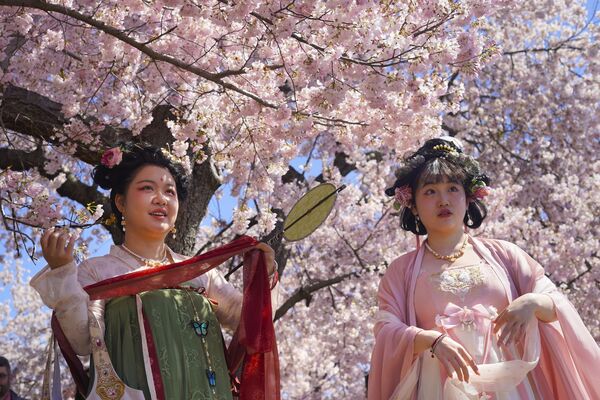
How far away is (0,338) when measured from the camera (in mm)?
13953

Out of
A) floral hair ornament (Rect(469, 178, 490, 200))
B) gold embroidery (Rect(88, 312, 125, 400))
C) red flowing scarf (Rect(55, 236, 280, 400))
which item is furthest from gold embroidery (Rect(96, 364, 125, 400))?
floral hair ornament (Rect(469, 178, 490, 200))

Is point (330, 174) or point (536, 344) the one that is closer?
point (536, 344)

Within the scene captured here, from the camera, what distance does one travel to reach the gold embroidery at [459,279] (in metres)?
3.30

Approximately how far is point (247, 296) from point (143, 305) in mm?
409

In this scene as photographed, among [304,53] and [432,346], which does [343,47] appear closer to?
[304,53]

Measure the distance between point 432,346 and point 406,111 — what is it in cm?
191

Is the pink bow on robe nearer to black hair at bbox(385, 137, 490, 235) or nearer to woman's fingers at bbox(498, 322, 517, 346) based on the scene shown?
woman's fingers at bbox(498, 322, 517, 346)

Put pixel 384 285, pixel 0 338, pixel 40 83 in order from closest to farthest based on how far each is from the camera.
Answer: pixel 384 285 < pixel 40 83 < pixel 0 338

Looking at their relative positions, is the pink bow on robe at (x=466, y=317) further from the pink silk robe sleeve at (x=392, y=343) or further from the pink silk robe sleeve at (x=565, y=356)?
the pink silk robe sleeve at (x=565, y=356)

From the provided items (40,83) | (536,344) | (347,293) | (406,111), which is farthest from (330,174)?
(536,344)

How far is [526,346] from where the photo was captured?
3.13m

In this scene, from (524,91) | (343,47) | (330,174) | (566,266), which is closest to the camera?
(343,47)

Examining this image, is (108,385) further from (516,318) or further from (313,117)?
(313,117)

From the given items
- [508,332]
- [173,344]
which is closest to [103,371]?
[173,344]
